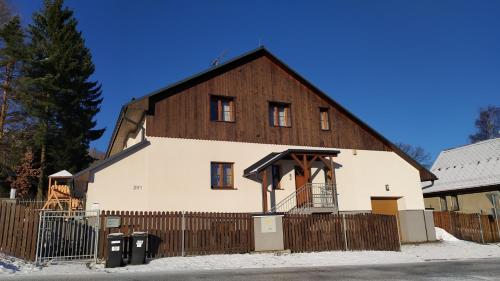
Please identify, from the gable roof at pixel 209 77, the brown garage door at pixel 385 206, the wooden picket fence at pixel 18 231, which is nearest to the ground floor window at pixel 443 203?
the gable roof at pixel 209 77

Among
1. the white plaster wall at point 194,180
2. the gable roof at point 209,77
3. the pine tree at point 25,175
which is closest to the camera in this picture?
the white plaster wall at point 194,180

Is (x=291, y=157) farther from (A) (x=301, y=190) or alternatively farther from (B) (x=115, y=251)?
(B) (x=115, y=251)

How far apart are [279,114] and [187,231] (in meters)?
8.82

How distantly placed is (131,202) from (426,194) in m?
Result: 24.4

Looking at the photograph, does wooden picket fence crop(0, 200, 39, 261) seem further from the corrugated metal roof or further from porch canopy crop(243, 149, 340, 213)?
the corrugated metal roof

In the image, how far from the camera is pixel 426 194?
104 ft

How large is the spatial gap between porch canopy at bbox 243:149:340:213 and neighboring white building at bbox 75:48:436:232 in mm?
56

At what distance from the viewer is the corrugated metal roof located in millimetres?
27438

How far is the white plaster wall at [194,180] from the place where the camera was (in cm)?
1616

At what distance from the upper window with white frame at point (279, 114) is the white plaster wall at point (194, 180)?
1.38 meters

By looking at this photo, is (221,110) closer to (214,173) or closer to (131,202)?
(214,173)

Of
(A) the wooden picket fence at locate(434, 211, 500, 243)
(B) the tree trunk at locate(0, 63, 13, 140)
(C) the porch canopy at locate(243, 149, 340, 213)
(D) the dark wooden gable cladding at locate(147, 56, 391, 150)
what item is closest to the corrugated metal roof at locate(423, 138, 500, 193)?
(A) the wooden picket fence at locate(434, 211, 500, 243)

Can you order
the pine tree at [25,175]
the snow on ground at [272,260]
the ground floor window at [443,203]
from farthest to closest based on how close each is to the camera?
the ground floor window at [443,203] → the pine tree at [25,175] → the snow on ground at [272,260]

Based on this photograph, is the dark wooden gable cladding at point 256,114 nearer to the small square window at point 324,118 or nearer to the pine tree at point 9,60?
the small square window at point 324,118
